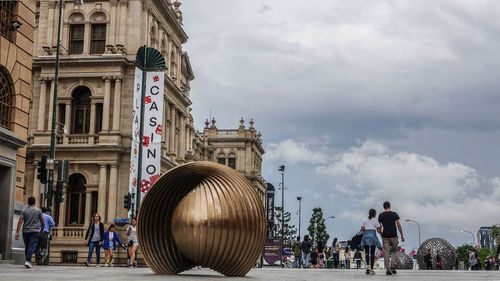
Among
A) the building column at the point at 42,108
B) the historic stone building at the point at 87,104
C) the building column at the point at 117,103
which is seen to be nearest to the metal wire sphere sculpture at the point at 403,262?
the historic stone building at the point at 87,104

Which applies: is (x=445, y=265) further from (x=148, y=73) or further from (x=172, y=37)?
(x=172, y=37)

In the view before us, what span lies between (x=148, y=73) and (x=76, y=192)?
10.5 meters

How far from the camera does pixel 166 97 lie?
46469mm

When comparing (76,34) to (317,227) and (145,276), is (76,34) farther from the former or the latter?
(317,227)

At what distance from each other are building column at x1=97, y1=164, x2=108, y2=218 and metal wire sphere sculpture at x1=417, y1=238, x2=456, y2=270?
60.7 feet

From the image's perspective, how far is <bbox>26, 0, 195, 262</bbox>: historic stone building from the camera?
1609 inches

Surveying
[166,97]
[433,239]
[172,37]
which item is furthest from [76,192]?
[433,239]

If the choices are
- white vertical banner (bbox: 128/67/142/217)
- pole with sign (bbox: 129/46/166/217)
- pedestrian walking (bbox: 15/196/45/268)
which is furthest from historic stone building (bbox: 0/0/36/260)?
white vertical banner (bbox: 128/67/142/217)

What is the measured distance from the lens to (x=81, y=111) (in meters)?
43.0

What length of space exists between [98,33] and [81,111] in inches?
198

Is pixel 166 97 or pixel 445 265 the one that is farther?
pixel 166 97

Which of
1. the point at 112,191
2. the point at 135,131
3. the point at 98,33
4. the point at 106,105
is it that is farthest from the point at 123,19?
the point at 135,131

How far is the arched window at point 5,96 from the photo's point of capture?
67.5ft

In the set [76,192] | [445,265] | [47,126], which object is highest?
[47,126]
